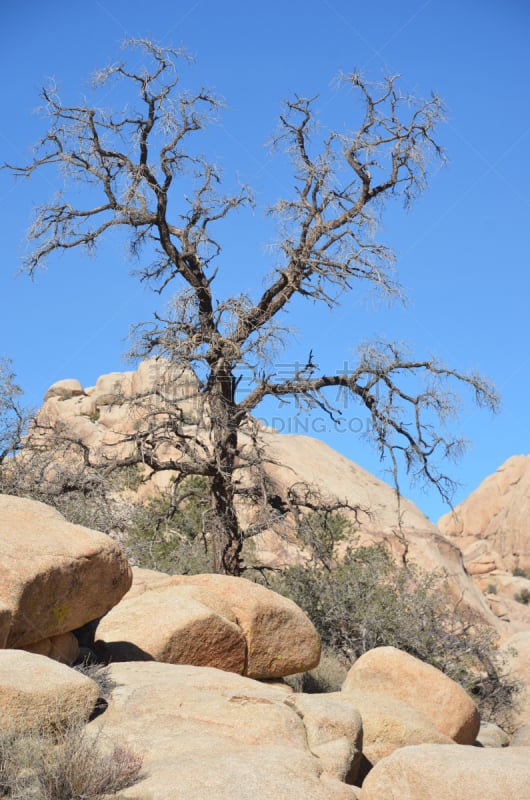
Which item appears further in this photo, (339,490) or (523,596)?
(523,596)

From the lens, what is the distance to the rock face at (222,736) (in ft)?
19.4

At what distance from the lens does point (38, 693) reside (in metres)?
6.55

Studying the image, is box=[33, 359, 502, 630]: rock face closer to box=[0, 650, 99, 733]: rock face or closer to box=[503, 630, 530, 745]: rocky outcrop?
box=[503, 630, 530, 745]: rocky outcrop

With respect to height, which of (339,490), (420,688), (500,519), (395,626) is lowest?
(420,688)

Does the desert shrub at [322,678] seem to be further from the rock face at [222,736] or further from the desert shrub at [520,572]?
the desert shrub at [520,572]

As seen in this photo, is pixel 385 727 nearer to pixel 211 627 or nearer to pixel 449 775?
pixel 211 627

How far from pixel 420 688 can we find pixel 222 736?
5.01 m

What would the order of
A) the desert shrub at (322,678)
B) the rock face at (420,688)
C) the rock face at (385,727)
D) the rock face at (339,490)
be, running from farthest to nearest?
1. the rock face at (339,490)
2. the desert shrub at (322,678)
3. the rock face at (420,688)
4. the rock face at (385,727)

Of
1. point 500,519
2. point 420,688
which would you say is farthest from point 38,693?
point 500,519

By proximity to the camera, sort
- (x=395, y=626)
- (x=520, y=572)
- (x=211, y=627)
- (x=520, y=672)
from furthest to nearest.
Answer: (x=520, y=572)
(x=520, y=672)
(x=395, y=626)
(x=211, y=627)

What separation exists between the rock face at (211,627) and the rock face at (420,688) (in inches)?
29.4

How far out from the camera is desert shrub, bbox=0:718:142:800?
19.2ft

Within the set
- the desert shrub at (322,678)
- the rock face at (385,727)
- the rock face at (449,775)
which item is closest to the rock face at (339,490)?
the desert shrub at (322,678)

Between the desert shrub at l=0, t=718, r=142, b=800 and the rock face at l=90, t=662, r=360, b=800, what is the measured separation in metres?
0.17
